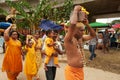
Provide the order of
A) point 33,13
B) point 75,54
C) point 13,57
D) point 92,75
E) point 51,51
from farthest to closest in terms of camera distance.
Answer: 1. point 33,13
2. point 92,75
3. point 13,57
4. point 51,51
5. point 75,54

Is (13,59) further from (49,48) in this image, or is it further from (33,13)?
(33,13)

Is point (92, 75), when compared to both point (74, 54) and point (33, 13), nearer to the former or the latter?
point (33, 13)

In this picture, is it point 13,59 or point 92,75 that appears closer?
point 13,59

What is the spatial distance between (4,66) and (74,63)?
437 cm

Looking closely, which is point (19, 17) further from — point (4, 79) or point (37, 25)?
point (4, 79)

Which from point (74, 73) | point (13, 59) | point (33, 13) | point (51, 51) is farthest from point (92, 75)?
point (74, 73)

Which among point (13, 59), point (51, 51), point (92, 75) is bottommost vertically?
point (92, 75)

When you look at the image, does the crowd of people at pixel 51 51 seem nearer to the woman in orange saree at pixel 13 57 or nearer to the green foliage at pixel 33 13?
the woman in orange saree at pixel 13 57

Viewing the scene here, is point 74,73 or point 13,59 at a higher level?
point 74,73

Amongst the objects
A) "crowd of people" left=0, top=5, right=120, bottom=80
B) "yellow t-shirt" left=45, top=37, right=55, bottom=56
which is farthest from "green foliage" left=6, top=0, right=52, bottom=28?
"yellow t-shirt" left=45, top=37, right=55, bottom=56

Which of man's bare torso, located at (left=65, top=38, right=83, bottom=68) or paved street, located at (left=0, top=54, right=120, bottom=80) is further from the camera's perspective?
paved street, located at (left=0, top=54, right=120, bottom=80)

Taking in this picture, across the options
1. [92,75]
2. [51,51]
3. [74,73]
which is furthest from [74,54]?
[92,75]

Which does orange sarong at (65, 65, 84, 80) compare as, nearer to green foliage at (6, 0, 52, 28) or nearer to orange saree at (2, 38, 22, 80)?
orange saree at (2, 38, 22, 80)

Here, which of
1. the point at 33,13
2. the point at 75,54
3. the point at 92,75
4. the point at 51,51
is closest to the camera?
the point at 75,54
